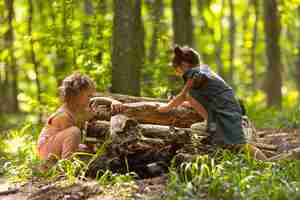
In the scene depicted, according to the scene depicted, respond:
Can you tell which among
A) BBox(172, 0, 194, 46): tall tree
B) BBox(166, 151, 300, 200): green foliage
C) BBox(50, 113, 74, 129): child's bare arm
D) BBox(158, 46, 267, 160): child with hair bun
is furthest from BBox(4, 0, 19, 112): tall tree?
BBox(166, 151, 300, 200): green foliage

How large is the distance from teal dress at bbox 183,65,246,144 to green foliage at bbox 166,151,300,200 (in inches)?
38.9

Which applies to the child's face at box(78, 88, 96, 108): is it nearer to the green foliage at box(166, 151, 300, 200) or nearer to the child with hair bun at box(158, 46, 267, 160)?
the child with hair bun at box(158, 46, 267, 160)

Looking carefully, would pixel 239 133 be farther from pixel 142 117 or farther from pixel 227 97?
pixel 142 117

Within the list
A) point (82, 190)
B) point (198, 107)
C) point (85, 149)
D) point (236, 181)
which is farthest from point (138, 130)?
point (236, 181)

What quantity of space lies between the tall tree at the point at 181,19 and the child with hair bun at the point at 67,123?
5863mm

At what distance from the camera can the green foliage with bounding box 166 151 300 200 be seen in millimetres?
5770

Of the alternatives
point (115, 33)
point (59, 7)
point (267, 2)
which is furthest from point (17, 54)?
point (115, 33)

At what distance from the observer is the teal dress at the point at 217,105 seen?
8047 millimetres

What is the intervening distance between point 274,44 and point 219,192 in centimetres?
1249

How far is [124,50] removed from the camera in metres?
10.8

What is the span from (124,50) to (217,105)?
10.2 ft

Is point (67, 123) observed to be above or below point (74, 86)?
below

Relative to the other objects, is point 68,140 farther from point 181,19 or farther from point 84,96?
point 181,19

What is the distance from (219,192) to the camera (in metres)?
5.90
